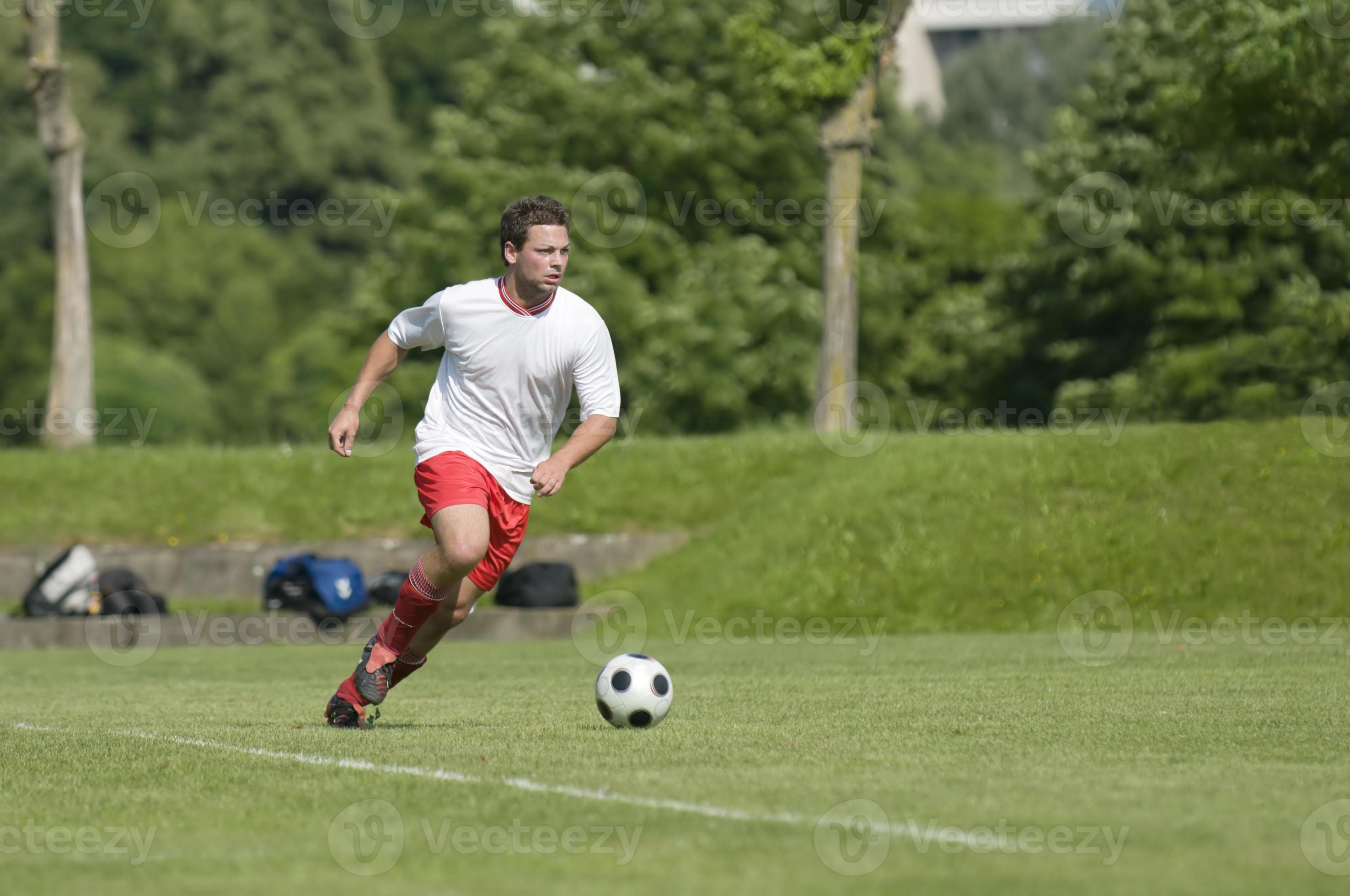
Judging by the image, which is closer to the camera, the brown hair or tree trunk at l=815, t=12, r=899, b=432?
the brown hair

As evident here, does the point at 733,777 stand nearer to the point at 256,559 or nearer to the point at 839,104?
the point at 256,559

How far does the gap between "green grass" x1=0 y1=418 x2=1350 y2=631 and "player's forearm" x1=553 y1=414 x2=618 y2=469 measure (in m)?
11.4

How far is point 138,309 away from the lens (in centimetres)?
6850

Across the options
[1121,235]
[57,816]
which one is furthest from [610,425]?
[1121,235]

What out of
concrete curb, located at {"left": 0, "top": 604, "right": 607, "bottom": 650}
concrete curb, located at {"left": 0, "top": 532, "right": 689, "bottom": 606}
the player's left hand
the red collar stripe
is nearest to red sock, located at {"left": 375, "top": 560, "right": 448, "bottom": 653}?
the player's left hand

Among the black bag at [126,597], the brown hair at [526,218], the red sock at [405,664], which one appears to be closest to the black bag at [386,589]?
the black bag at [126,597]

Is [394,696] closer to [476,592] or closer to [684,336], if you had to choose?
[476,592]

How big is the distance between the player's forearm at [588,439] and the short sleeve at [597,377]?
0.04 meters

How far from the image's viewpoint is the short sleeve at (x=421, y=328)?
8.30 metres

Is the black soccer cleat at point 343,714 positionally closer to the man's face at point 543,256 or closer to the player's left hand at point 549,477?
the player's left hand at point 549,477

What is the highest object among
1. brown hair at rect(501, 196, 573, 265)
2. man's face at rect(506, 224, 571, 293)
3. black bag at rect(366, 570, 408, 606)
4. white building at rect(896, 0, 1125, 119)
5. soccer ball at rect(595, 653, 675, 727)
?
white building at rect(896, 0, 1125, 119)

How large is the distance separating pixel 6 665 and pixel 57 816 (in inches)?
441

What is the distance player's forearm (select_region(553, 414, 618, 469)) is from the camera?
7.91 m

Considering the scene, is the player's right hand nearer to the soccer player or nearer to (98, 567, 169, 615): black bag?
the soccer player
